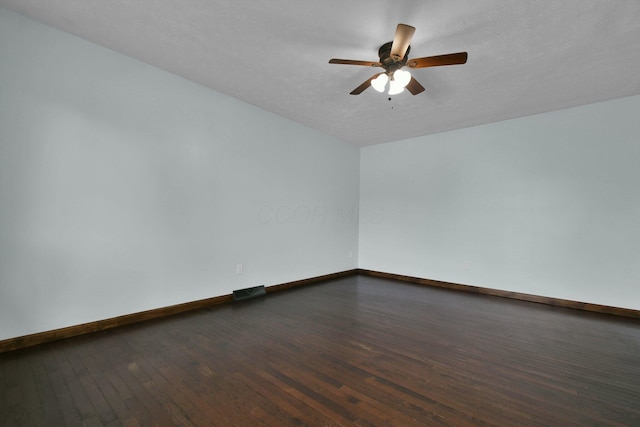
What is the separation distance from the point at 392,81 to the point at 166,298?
10.8 ft

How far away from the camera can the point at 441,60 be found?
2.12 meters

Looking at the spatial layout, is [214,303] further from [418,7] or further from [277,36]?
[418,7]

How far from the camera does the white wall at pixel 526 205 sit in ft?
11.0

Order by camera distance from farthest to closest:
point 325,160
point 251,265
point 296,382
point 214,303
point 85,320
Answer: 1. point 325,160
2. point 251,265
3. point 214,303
4. point 85,320
5. point 296,382

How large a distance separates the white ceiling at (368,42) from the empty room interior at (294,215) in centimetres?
2

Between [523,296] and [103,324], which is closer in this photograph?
[103,324]

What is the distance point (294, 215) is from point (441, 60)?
3.05m

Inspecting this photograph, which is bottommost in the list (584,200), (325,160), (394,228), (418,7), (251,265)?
(251,265)

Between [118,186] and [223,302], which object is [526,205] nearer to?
[223,302]

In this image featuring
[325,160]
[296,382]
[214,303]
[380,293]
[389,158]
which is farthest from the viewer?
[389,158]

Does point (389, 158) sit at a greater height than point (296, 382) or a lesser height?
greater

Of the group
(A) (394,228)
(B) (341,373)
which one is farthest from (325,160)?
(B) (341,373)

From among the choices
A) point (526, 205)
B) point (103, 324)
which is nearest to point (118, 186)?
point (103, 324)

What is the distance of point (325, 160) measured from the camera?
5086 mm
